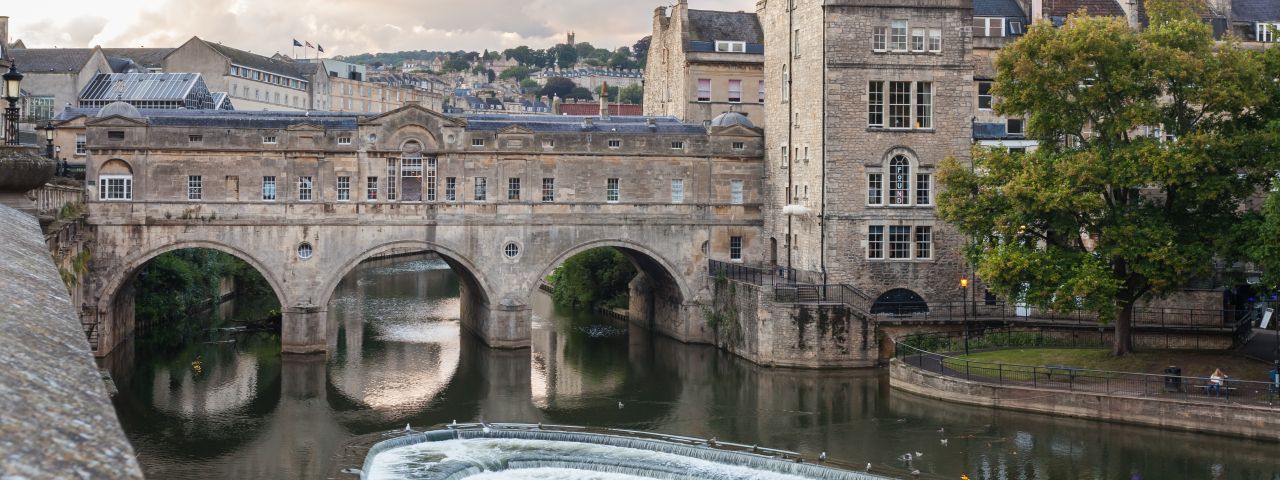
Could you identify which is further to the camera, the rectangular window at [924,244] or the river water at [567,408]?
the rectangular window at [924,244]

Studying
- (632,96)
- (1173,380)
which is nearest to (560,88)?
(632,96)

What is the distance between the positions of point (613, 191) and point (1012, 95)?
16.1 metres

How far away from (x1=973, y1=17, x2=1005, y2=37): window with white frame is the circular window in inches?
1210

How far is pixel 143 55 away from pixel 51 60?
45.7 feet

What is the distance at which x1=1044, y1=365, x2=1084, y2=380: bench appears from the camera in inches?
1370

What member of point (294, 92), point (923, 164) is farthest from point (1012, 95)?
point (294, 92)

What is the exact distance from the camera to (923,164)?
147 ft

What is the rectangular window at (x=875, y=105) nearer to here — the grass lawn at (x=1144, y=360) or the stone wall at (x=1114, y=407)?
the grass lawn at (x=1144, y=360)

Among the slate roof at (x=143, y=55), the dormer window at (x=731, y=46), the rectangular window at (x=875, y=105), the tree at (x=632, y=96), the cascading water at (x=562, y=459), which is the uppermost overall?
the tree at (x=632, y=96)

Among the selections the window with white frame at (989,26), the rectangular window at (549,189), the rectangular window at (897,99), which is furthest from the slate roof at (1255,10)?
the rectangular window at (549,189)

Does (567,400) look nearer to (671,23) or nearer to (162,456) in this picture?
(162,456)

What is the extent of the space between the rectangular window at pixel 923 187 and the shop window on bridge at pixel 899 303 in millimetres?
3264

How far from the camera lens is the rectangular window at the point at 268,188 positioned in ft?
147

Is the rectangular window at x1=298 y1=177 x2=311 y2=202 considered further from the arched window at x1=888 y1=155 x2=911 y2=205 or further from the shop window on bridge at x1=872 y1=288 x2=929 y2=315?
the arched window at x1=888 y1=155 x2=911 y2=205
